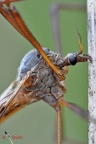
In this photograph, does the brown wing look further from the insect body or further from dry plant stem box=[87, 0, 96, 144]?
dry plant stem box=[87, 0, 96, 144]

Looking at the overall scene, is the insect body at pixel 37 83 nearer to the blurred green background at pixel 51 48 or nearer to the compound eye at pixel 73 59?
the compound eye at pixel 73 59

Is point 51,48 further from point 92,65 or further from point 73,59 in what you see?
point 92,65

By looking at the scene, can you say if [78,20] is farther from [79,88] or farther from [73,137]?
[73,137]

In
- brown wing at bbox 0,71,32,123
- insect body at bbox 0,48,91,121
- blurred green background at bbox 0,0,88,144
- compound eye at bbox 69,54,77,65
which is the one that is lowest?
brown wing at bbox 0,71,32,123

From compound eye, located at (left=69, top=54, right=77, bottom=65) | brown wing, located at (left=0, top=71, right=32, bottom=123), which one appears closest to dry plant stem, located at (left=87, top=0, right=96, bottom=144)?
compound eye, located at (left=69, top=54, right=77, bottom=65)

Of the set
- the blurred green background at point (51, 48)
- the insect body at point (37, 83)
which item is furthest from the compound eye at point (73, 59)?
the blurred green background at point (51, 48)

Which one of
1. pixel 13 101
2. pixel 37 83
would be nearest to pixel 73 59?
pixel 37 83

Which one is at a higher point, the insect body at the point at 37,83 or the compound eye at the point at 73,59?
the compound eye at the point at 73,59

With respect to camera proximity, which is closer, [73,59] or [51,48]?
[73,59]

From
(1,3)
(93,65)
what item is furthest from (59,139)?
(1,3)
